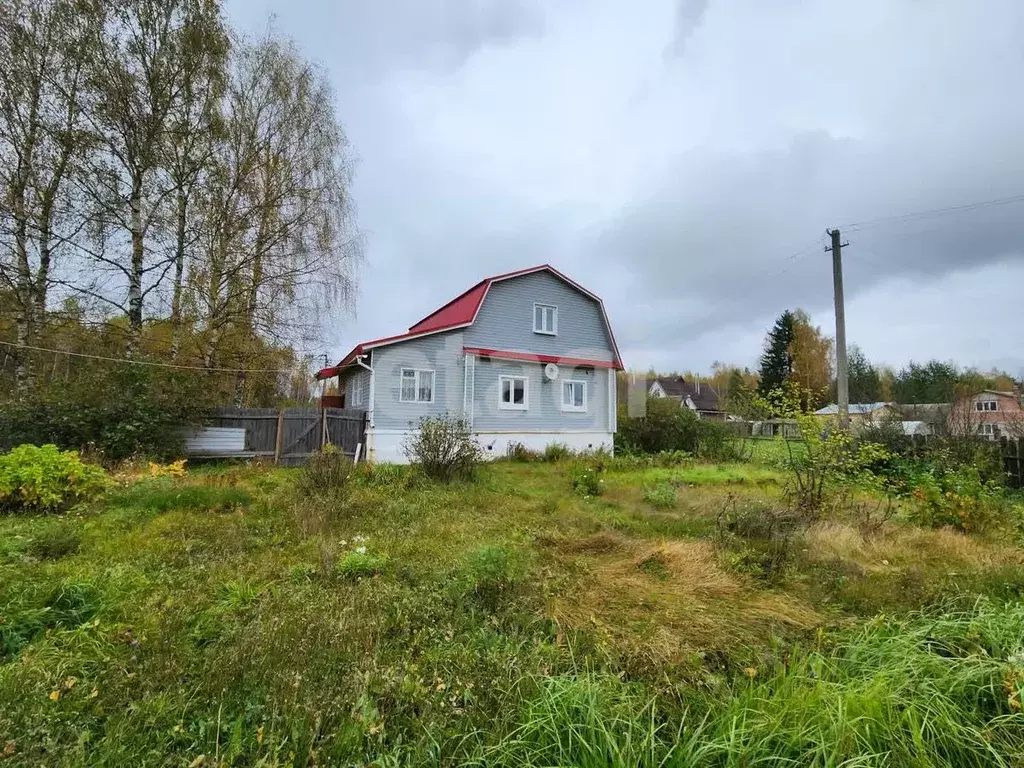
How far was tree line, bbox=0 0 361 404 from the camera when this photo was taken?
12.1 m

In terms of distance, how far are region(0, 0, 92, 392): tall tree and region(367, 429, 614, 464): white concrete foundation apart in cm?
896

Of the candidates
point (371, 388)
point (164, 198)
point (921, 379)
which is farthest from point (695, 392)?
point (164, 198)

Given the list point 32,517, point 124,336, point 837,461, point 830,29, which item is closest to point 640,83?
point 830,29

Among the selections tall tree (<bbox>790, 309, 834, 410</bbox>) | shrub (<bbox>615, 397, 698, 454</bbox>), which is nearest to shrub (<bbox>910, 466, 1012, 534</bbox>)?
shrub (<bbox>615, 397, 698, 454</bbox>)

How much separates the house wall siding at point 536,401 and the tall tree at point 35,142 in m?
12.2

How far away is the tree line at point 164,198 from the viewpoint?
1214 cm

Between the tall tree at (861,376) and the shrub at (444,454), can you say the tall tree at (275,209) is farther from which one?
the tall tree at (861,376)

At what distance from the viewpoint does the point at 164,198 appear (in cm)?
1380

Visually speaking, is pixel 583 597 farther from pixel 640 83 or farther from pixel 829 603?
pixel 640 83

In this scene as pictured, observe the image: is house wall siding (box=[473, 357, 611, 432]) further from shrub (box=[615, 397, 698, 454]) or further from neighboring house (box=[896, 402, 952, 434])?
neighboring house (box=[896, 402, 952, 434])

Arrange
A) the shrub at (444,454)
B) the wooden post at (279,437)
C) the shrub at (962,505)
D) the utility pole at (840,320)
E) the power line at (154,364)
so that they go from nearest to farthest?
1. the shrub at (962,505)
2. the shrub at (444,454)
3. the power line at (154,364)
4. the wooden post at (279,437)
5. the utility pole at (840,320)

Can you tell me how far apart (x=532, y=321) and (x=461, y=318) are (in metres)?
2.72

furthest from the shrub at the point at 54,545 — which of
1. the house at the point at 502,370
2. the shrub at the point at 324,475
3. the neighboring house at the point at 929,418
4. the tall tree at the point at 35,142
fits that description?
the neighboring house at the point at 929,418

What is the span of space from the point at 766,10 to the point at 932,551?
10078 millimetres
